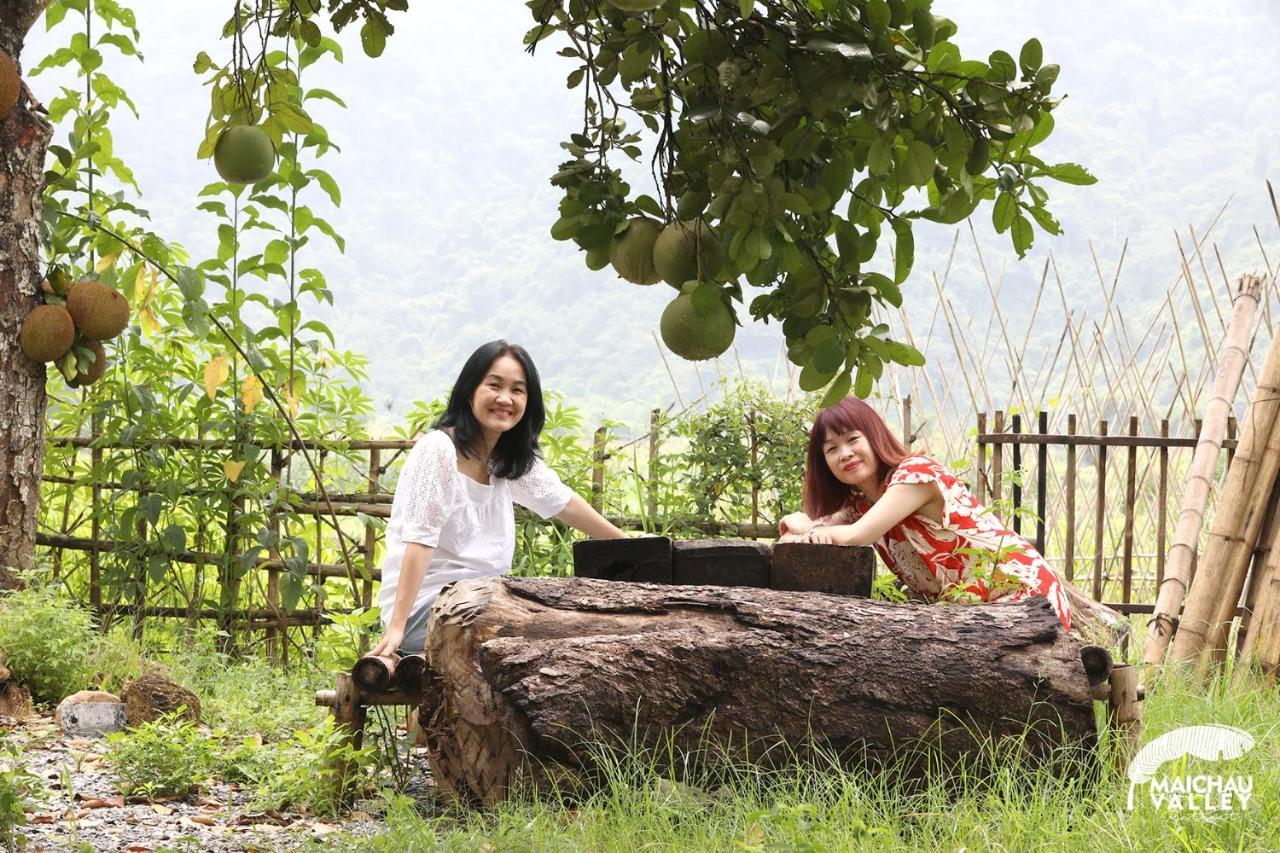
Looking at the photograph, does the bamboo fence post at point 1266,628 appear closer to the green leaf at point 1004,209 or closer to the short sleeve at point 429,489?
the short sleeve at point 429,489

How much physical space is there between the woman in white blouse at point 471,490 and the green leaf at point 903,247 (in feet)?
6.07

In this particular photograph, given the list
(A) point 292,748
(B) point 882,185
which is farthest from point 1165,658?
(B) point 882,185

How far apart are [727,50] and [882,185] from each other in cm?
22

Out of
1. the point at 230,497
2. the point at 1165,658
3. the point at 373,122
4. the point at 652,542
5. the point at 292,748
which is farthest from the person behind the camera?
the point at 373,122

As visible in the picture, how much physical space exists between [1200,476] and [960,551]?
1830 millimetres

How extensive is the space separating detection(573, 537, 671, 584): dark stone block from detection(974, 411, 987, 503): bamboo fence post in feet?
6.99

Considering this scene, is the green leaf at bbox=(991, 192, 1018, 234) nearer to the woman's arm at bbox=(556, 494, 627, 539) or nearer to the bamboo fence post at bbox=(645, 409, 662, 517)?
the woman's arm at bbox=(556, 494, 627, 539)

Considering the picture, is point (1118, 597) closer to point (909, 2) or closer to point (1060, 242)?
point (909, 2)

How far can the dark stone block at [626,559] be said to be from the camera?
2740mm

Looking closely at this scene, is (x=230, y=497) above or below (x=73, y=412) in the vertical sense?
below

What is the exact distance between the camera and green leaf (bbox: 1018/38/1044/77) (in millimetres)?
1114

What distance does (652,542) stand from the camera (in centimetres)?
274

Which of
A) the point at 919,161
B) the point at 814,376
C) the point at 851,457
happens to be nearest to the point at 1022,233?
the point at 919,161

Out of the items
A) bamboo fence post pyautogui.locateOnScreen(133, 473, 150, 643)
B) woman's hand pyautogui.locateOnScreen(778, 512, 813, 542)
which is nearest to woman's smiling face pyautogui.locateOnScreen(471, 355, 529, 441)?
woman's hand pyautogui.locateOnScreen(778, 512, 813, 542)
